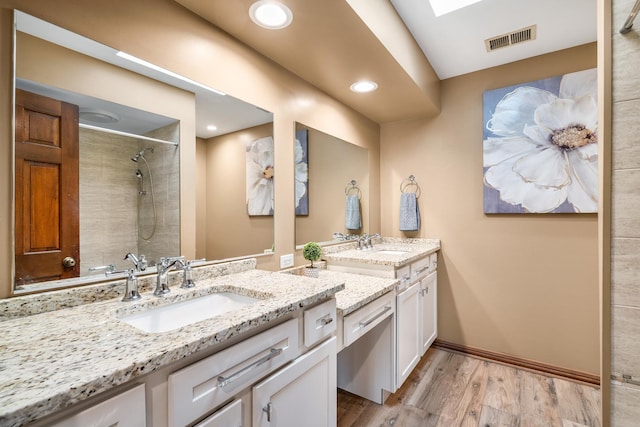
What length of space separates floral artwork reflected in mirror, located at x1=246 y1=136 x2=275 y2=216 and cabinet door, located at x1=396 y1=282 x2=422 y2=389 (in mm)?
1026

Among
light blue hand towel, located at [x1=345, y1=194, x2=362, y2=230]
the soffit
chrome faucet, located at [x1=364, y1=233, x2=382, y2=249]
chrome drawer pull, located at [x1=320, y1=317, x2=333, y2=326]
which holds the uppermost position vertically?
the soffit

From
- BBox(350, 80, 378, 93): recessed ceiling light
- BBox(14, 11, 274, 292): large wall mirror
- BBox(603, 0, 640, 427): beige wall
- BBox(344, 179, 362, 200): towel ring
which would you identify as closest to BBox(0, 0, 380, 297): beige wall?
BBox(14, 11, 274, 292): large wall mirror

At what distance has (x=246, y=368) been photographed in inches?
34.1

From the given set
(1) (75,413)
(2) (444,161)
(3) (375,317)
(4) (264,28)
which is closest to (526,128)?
(2) (444,161)

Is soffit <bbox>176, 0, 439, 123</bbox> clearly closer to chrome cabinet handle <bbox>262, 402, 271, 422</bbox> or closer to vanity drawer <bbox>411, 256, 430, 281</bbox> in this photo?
vanity drawer <bbox>411, 256, 430, 281</bbox>

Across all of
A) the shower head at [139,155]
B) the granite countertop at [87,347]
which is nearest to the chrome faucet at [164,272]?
the granite countertop at [87,347]

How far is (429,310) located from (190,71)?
240 centimetres

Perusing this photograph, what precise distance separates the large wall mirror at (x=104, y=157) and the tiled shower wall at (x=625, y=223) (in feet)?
5.19

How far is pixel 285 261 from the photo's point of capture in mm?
1882

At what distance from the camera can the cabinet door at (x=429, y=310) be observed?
7.64ft

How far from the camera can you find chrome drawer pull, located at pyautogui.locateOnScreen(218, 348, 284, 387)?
0.80 metres

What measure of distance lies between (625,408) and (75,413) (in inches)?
62.6

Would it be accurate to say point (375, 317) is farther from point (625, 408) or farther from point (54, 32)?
point (54, 32)

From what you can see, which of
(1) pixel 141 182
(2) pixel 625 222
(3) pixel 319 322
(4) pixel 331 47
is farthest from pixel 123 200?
(2) pixel 625 222
